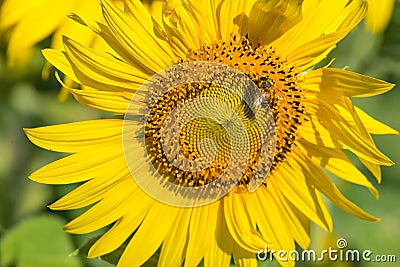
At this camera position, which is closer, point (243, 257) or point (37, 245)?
point (243, 257)

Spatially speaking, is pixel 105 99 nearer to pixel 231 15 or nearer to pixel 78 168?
pixel 78 168

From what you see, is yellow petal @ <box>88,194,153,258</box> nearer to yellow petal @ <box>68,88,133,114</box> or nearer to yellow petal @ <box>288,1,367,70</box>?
yellow petal @ <box>68,88,133,114</box>

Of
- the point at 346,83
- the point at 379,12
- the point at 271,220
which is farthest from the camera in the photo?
the point at 379,12

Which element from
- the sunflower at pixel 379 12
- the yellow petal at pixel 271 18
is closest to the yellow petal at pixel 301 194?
the yellow petal at pixel 271 18

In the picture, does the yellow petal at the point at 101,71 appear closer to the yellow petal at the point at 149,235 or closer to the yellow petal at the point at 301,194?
the yellow petal at the point at 149,235

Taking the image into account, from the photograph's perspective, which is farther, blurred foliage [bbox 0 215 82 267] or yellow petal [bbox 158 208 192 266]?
blurred foliage [bbox 0 215 82 267]

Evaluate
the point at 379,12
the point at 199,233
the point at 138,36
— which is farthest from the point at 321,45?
the point at 199,233

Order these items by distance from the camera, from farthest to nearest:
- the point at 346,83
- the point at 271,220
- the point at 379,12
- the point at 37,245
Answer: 1. the point at 37,245
2. the point at 379,12
3. the point at 271,220
4. the point at 346,83

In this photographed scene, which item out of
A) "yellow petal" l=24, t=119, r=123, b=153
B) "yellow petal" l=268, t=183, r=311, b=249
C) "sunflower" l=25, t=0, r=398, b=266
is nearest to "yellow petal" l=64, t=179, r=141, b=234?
"sunflower" l=25, t=0, r=398, b=266

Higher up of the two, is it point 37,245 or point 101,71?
point 101,71

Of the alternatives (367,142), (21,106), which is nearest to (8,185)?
(21,106)

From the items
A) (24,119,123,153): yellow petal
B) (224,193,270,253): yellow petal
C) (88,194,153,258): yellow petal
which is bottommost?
(224,193,270,253): yellow petal
